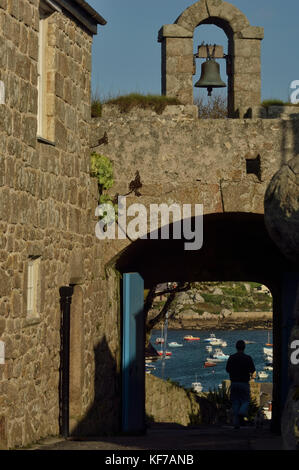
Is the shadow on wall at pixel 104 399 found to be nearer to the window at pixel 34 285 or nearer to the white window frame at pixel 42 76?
the window at pixel 34 285

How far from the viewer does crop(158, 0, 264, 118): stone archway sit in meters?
11.2

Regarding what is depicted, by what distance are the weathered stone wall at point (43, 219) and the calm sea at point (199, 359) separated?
38.5 m

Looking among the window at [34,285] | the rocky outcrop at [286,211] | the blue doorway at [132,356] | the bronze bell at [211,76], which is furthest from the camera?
the bronze bell at [211,76]

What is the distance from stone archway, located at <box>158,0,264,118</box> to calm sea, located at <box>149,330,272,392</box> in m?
37.9

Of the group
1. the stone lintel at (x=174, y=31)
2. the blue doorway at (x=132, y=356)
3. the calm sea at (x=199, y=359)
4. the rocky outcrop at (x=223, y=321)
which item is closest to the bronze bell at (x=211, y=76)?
the stone lintel at (x=174, y=31)

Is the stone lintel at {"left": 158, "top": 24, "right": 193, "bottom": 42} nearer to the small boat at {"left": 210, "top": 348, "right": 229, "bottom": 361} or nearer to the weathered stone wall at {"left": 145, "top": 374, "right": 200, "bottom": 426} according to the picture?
the weathered stone wall at {"left": 145, "top": 374, "right": 200, "bottom": 426}

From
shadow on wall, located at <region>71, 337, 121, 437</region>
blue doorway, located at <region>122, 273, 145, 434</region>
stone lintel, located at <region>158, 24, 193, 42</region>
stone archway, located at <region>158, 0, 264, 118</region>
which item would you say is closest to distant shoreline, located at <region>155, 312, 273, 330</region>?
blue doorway, located at <region>122, 273, 145, 434</region>

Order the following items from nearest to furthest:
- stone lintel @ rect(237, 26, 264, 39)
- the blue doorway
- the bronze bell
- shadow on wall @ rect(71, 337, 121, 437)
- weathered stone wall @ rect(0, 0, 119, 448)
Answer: weathered stone wall @ rect(0, 0, 119, 448) < shadow on wall @ rect(71, 337, 121, 437) < stone lintel @ rect(237, 26, 264, 39) < the blue doorway < the bronze bell

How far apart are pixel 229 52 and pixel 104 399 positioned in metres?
5.02

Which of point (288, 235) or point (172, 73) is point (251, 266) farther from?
point (288, 235)

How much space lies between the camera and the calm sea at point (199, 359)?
5972cm

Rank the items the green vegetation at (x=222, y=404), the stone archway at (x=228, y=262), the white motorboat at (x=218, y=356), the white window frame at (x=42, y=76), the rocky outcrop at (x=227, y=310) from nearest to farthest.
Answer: the white window frame at (x=42, y=76) → the stone archway at (x=228, y=262) → the green vegetation at (x=222, y=404) → the white motorboat at (x=218, y=356) → the rocky outcrop at (x=227, y=310)

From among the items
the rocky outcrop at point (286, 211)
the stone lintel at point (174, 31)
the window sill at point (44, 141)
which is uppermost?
the stone lintel at point (174, 31)

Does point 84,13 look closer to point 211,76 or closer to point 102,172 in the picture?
point 102,172
